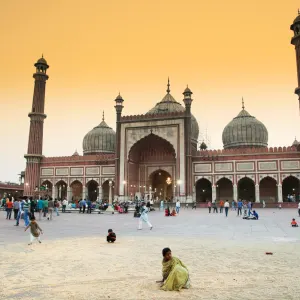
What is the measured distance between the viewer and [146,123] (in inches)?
1526

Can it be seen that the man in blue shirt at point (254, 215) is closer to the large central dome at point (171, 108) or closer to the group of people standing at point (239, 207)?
the group of people standing at point (239, 207)


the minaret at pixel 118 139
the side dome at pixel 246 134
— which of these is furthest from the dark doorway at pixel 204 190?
the minaret at pixel 118 139

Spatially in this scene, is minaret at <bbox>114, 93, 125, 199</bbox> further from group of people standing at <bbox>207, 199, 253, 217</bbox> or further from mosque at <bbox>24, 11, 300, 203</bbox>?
group of people standing at <bbox>207, 199, 253, 217</bbox>

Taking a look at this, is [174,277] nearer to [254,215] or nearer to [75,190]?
[254,215]

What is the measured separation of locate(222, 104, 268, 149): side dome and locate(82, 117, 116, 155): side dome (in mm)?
16187

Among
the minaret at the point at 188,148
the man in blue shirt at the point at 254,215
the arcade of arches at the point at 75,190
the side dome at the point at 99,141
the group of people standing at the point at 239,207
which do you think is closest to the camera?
the man in blue shirt at the point at 254,215

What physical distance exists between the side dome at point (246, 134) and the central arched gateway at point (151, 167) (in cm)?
888

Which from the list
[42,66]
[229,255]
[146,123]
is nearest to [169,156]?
[146,123]

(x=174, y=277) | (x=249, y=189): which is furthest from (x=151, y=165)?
(x=174, y=277)

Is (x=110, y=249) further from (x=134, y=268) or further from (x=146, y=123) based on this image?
(x=146, y=123)

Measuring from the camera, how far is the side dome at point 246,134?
1665 inches

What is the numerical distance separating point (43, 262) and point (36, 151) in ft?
123

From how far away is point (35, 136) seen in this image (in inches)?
1638

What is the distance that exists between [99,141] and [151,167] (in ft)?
36.6
